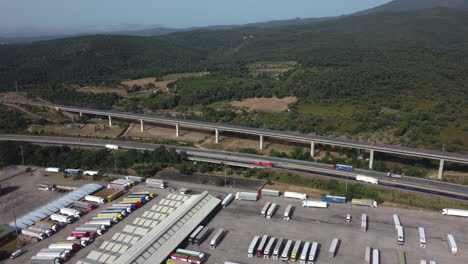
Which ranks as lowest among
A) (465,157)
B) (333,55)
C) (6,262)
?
(6,262)

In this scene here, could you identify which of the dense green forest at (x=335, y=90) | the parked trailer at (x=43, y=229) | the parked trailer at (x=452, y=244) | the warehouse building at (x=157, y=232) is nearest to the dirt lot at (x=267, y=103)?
the dense green forest at (x=335, y=90)

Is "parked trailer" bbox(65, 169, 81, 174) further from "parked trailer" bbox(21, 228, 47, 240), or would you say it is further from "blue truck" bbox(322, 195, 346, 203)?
"blue truck" bbox(322, 195, 346, 203)

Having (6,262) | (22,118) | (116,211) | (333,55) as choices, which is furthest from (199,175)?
(333,55)

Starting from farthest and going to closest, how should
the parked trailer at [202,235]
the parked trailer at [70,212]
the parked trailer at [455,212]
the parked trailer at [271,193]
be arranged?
the parked trailer at [271,193], the parked trailer at [70,212], the parked trailer at [455,212], the parked trailer at [202,235]

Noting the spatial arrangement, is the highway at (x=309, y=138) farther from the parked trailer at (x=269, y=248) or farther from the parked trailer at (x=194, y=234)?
the parked trailer at (x=194, y=234)

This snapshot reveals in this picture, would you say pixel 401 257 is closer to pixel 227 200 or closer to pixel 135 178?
pixel 227 200

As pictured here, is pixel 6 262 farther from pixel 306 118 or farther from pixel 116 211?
pixel 306 118

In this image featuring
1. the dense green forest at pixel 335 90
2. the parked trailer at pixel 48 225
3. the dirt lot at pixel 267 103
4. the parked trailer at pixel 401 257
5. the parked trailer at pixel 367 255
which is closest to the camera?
the parked trailer at pixel 401 257
